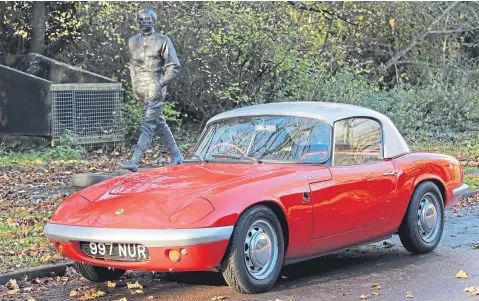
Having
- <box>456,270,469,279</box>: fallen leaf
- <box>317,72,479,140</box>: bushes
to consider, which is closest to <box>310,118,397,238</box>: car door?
<box>456,270,469,279</box>: fallen leaf

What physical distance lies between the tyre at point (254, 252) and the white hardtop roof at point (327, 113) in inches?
56.4

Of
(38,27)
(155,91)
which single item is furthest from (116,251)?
(38,27)

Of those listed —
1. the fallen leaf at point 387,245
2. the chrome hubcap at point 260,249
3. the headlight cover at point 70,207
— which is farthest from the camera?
the fallen leaf at point 387,245

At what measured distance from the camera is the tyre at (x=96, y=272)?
24.7 ft

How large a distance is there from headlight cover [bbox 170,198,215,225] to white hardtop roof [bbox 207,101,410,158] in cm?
175

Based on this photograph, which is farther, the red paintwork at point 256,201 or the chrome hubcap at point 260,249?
the chrome hubcap at point 260,249

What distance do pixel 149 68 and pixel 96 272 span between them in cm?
463

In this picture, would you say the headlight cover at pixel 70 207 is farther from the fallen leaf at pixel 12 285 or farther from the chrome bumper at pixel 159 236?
the fallen leaf at pixel 12 285

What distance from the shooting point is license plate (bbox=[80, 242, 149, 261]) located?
6715 mm

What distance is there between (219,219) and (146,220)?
1.76ft

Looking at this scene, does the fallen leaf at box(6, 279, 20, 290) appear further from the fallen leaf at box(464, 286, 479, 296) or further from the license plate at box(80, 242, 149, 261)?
the fallen leaf at box(464, 286, 479, 296)

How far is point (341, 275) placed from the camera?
785 centimetres

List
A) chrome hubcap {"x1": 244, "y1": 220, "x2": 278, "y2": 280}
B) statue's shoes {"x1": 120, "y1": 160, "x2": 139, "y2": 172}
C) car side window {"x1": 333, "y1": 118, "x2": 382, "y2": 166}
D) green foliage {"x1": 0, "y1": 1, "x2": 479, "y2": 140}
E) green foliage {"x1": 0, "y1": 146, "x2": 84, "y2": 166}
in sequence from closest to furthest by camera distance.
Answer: chrome hubcap {"x1": 244, "y1": 220, "x2": 278, "y2": 280} < car side window {"x1": 333, "y1": 118, "x2": 382, "y2": 166} < statue's shoes {"x1": 120, "y1": 160, "x2": 139, "y2": 172} < green foliage {"x1": 0, "y1": 146, "x2": 84, "y2": 166} < green foliage {"x1": 0, "y1": 1, "x2": 479, "y2": 140}

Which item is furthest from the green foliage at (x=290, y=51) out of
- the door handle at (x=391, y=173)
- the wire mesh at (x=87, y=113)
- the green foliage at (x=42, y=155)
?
the door handle at (x=391, y=173)
